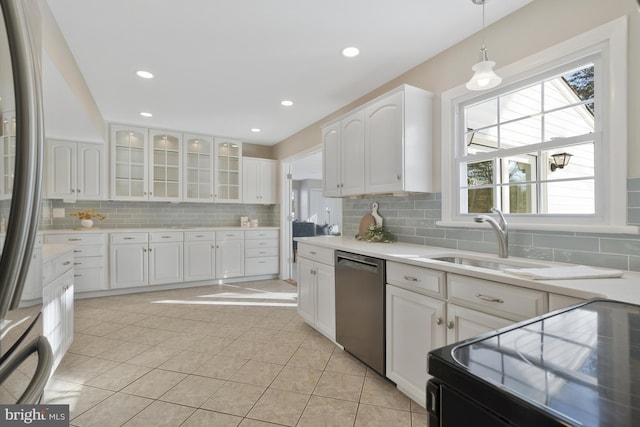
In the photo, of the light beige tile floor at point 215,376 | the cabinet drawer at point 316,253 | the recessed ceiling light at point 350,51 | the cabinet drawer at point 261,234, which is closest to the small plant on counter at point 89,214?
the light beige tile floor at point 215,376

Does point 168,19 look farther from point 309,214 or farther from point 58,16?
point 309,214

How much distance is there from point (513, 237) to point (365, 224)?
4.75ft

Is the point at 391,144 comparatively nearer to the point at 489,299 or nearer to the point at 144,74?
Answer: the point at 489,299

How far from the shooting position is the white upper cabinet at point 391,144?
2393mm

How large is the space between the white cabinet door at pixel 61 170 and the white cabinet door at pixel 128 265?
94 centimetres

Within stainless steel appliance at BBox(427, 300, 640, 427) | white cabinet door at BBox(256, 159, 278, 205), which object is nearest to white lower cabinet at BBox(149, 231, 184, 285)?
white cabinet door at BBox(256, 159, 278, 205)

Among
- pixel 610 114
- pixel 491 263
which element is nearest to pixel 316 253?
pixel 491 263

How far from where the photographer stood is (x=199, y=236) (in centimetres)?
469

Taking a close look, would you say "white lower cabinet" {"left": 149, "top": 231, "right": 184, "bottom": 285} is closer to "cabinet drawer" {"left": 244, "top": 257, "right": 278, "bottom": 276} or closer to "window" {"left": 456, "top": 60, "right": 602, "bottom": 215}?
"cabinet drawer" {"left": 244, "top": 257, "right": 278, "bottom": 276}

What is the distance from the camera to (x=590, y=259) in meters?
1.61

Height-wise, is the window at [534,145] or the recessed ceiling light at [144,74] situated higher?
the recessed ceiling light at [144,74]

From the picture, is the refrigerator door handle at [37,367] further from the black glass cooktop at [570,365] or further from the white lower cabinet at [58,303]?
the white lower cabinet at [58,303]

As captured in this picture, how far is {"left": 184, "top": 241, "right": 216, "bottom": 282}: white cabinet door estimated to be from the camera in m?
4.59

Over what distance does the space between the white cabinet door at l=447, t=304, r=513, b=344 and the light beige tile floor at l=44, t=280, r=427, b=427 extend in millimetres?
548
